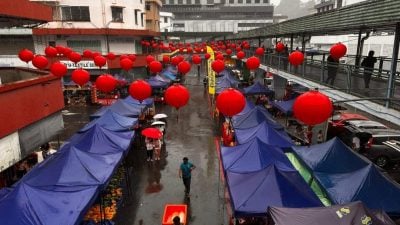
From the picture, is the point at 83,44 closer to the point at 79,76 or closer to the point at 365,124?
the point at 79,76

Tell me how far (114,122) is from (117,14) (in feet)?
76.7

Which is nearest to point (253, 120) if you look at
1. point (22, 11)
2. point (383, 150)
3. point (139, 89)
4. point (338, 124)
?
point (338, 124)

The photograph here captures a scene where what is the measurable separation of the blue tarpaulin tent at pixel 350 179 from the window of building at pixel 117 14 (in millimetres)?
30088

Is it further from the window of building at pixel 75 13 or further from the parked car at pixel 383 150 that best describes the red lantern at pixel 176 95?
the window of building at pixel 75 13

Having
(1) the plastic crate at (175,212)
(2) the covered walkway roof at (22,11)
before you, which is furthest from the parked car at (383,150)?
(2) the covered walkway roof at (22,11)

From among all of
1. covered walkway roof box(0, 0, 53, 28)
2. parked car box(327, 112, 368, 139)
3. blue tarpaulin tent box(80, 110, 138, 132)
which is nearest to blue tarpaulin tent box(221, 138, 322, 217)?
blue tarpaulin tent box(80, 110, 138, 132)

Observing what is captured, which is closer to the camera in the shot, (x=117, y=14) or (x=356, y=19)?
(x=356, y=19)

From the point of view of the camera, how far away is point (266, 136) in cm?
1462

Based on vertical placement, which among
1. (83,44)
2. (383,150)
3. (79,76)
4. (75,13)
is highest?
(75,13)

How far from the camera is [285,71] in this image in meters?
22.7

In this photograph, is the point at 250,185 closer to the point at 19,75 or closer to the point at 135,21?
the point at 19,75

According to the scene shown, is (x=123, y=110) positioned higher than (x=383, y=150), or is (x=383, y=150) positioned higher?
(x=123, y=110)

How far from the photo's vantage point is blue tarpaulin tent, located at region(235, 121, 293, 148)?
1447 cm

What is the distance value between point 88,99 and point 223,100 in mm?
25074
